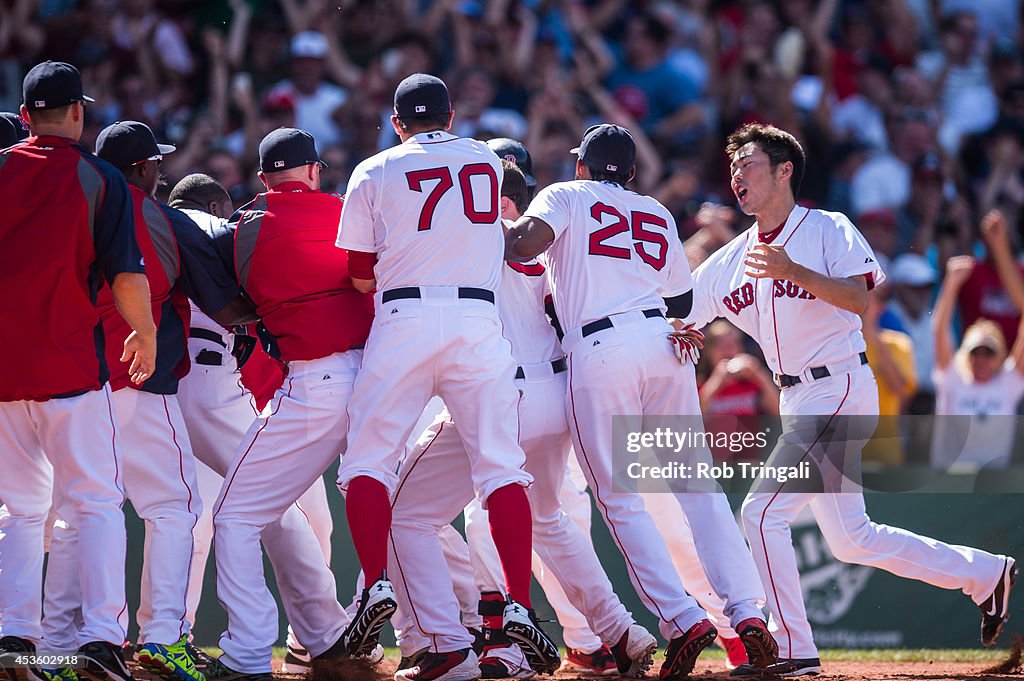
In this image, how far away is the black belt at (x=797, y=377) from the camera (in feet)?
20.7

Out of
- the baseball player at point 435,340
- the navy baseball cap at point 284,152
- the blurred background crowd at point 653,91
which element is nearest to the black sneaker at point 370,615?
the baseball player at point 435,340

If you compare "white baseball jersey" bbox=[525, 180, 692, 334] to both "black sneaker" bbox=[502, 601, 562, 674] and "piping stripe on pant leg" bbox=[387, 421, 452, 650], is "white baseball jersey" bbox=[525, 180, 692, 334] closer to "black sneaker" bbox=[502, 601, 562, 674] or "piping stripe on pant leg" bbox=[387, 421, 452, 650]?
"piping stripe on pant leg" bbox=[387, 421, 452, 650]

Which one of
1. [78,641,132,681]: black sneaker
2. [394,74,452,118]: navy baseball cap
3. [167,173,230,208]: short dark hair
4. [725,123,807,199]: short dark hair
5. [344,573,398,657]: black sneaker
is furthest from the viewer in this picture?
[167,173,230,208]: short dark hair

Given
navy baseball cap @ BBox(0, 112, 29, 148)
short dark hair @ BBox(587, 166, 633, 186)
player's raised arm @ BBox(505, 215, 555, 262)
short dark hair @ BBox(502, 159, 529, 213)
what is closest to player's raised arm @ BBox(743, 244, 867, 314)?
short dark hair @ BBox(587, 166, 633, 186)

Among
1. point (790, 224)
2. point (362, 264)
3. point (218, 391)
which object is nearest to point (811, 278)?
point (790, 224)

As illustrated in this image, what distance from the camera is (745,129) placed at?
6633mm

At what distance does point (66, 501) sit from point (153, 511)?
550 mm

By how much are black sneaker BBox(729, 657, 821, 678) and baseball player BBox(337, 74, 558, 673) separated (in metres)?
1.05

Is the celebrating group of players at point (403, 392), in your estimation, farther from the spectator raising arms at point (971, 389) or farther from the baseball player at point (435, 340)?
the spectator raising arms at point (971, 389)

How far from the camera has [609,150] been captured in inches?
250

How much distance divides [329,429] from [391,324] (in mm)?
580

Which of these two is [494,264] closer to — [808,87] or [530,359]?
[530,359]

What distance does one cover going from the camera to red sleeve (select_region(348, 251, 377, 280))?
Answer: 5.71 metres

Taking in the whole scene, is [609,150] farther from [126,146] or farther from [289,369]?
[126,146]
